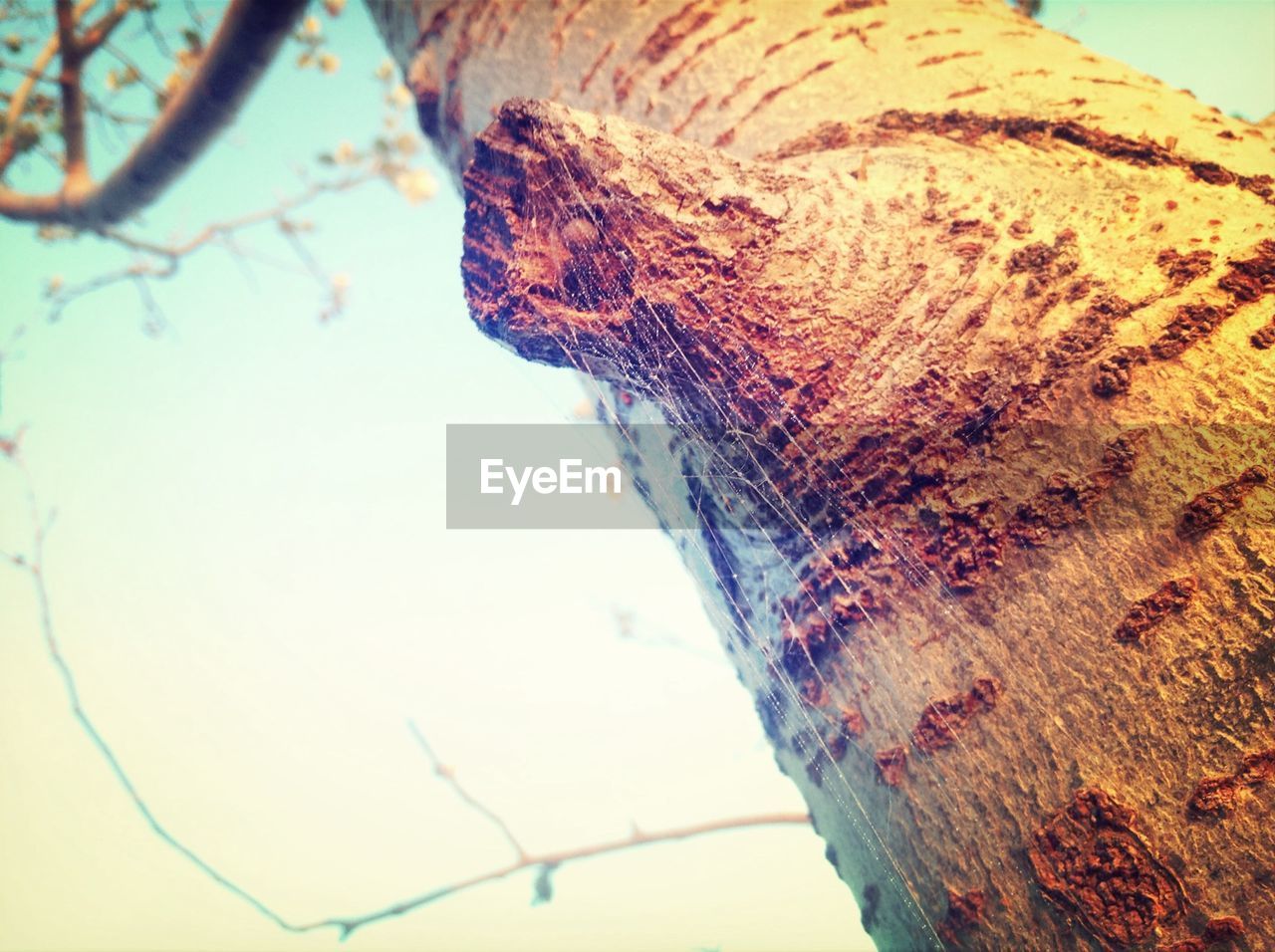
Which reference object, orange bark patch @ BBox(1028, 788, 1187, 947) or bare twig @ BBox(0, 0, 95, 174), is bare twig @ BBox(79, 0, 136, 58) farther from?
orange bark patch @ BBox(1028, 788, 1187, 947)

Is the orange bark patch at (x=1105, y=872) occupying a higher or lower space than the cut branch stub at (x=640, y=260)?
lower

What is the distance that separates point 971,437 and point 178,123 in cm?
129

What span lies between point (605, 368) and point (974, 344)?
0.29 meters

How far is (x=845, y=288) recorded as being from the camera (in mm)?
484

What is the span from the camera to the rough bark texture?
341 mm

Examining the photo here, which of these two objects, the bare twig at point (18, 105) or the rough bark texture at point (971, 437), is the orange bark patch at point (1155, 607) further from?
the bare twig at point (18, 105)

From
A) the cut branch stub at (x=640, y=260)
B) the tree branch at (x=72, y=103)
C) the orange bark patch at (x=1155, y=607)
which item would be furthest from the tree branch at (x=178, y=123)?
the orange bark patch at (x=1155, y=607)

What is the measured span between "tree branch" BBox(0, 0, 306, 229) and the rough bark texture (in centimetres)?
58

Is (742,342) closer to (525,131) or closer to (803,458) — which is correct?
(803,458)

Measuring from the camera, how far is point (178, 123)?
3.60ft

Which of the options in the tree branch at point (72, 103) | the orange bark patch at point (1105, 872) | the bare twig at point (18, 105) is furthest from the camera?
the bare twig at point (18, 105)

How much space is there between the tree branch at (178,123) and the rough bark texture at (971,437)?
0.58 metres

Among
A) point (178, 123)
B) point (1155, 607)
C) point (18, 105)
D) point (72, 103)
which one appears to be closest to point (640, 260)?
point (1155, 607)

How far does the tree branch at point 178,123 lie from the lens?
89 centimetres
